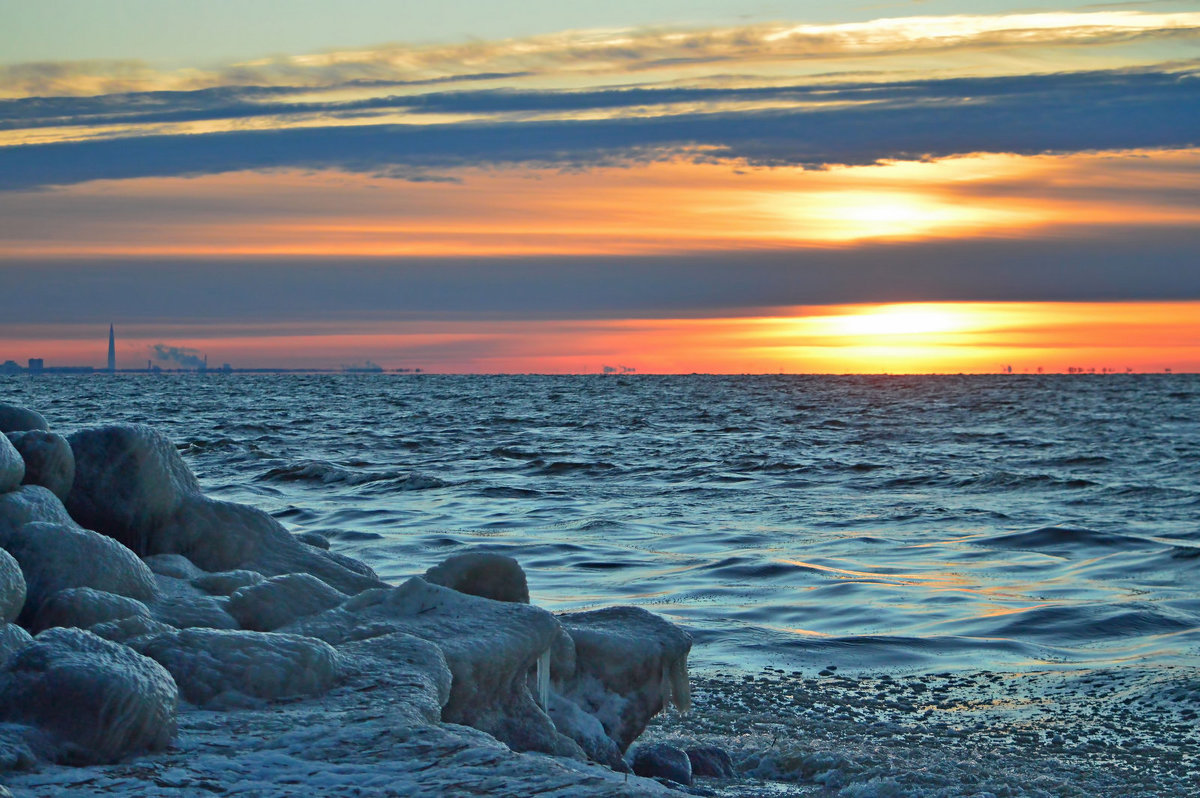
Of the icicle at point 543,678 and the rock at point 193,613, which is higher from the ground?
the rock at point 193,613

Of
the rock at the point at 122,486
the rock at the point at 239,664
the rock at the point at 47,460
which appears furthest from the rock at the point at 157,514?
the rock at the point at 239,664

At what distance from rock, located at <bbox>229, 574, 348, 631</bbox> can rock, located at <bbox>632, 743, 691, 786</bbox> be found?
1.49 meters

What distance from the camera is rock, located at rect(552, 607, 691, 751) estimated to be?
524 cm

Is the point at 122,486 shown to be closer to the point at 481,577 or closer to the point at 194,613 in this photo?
the point at 194,613

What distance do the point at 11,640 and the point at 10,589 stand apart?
38 centimetres

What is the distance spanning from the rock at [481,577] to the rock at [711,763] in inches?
41.4

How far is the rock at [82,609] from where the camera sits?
4.12m

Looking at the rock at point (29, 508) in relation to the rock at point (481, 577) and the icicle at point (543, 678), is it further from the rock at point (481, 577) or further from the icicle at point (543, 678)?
the icicle at point (543, 678)

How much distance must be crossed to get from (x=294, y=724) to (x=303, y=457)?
66.6ft

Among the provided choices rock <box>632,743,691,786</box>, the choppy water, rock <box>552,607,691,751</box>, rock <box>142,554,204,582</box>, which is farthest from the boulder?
the choppy water

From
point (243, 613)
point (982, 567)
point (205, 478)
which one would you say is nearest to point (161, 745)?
point (243, 613)

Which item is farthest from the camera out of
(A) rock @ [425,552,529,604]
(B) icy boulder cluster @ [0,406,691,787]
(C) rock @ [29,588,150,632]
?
(A) rock @ [425,552,529,604]

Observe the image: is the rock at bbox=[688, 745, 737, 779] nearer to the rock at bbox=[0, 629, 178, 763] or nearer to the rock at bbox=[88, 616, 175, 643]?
the rock at bbox=[88, 616, 175, 643]

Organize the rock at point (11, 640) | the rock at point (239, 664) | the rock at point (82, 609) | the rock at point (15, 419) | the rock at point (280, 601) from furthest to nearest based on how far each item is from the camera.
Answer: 1. the rock at point (15, 419)
2. the rock at point (280, 601)
3. the rock at point (82, 609)
4. the rock at point (239, 664)
5. the rock at point (11, 640)
